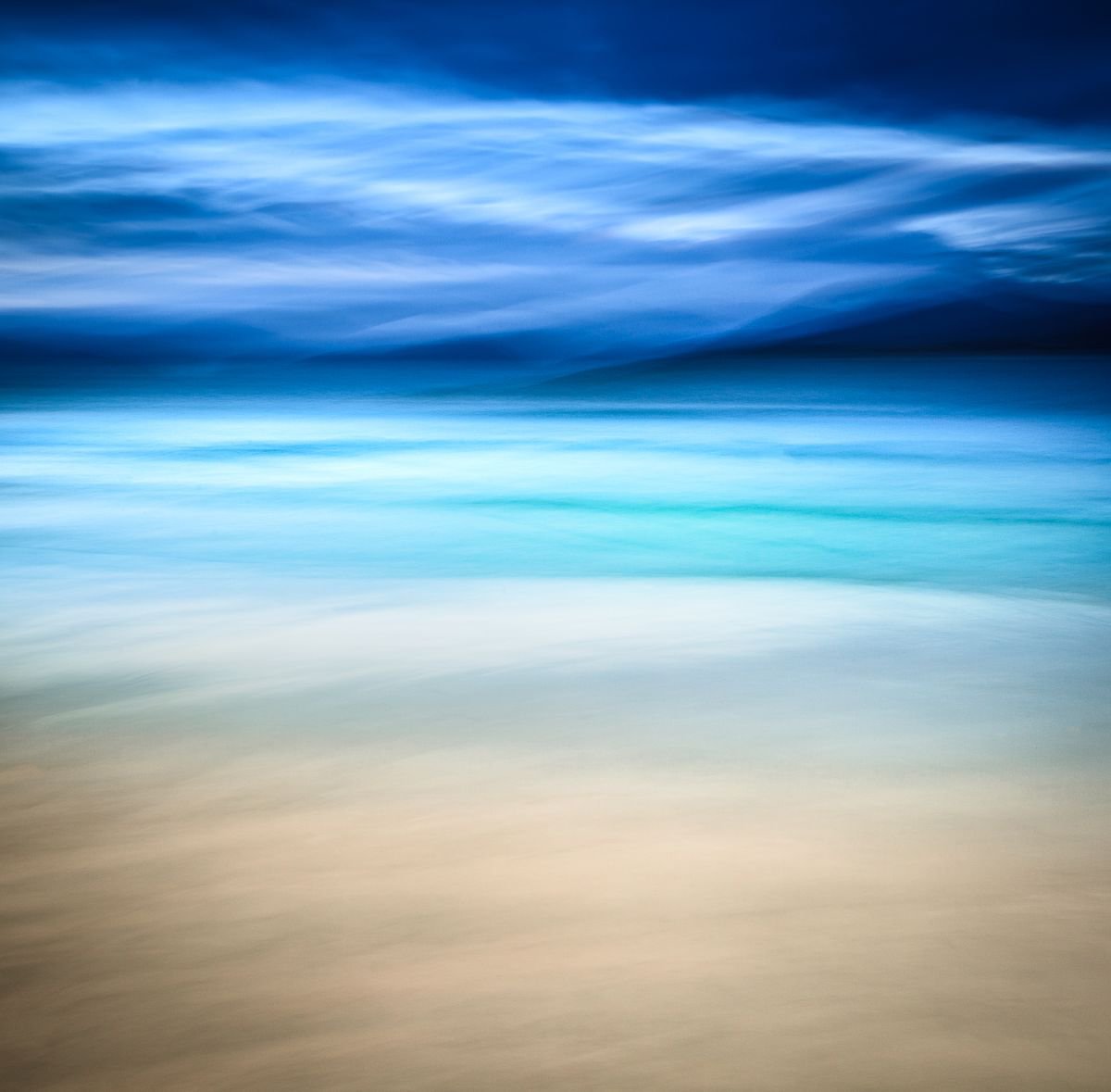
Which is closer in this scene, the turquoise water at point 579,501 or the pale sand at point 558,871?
the pale sand at point 558,871

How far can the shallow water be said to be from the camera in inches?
Answer: 72.7

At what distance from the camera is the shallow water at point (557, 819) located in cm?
185

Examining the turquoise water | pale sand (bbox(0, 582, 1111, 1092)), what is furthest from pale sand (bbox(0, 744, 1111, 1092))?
the turquoise water

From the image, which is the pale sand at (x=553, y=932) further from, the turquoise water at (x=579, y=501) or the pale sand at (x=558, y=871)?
the turquoise water at (x=579, y=501)

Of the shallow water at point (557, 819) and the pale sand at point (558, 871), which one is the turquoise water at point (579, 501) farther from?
the pale sand at point (558, 871)

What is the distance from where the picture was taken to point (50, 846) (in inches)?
98.8

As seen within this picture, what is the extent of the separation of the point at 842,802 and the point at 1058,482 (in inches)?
334

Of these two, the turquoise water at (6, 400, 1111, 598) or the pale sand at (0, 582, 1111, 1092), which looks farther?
the turquoise water at (6, 400, 1111, 598)

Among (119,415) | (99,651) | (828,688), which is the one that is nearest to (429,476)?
(99,651)

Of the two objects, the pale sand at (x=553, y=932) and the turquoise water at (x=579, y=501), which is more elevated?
the turquoise water at (x=579, y=501)

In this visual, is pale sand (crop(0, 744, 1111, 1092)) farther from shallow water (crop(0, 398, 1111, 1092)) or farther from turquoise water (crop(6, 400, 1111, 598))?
turquoise water (crop(6, 400, 1111, 598))

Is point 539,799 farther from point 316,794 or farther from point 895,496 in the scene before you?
point 895,496

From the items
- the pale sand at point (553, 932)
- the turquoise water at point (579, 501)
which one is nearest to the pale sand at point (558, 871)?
the pale sand at point (553, 932)

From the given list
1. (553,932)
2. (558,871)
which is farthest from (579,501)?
(553,932)
